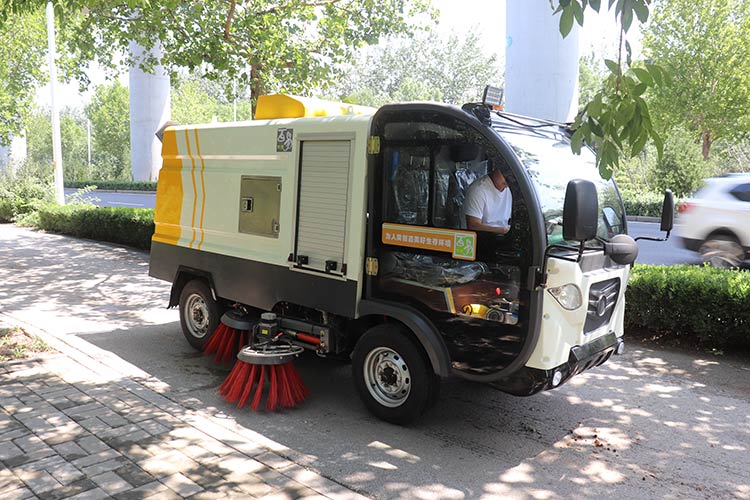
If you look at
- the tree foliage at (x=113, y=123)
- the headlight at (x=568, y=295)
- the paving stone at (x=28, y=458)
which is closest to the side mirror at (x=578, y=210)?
the headlight at (x=568, y=295)

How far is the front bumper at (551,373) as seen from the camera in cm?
409

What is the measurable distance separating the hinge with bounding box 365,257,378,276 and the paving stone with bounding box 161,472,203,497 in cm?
193

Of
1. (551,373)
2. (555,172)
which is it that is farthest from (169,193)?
(551,373)

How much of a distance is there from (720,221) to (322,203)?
9.28 meters

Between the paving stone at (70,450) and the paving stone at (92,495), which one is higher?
the paving stone at (70,450)

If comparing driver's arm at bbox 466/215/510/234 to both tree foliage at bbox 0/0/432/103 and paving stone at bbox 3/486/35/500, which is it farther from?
tree foliage at bbox 0/0/432/103

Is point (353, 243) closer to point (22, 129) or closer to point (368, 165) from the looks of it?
point (368, 165)

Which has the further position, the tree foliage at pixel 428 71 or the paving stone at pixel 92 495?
the tree foliage at pixel 428 71

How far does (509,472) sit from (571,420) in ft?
3.76

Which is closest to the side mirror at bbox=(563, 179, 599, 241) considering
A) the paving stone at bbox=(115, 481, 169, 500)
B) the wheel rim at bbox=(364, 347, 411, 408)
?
the wheel rim at bbox=(364, 347, 411, 408)

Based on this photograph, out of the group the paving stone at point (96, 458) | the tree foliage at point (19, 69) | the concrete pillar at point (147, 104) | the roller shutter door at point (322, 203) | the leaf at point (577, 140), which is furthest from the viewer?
the concrete pillar at point (147, 104)

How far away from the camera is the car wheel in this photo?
11.2 m

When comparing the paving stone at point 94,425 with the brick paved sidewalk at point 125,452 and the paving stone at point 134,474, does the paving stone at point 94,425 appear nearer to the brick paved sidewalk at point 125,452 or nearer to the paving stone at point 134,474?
the brick paved sidewalk at point 125,452

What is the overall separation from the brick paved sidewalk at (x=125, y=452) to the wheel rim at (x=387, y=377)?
103 cm
